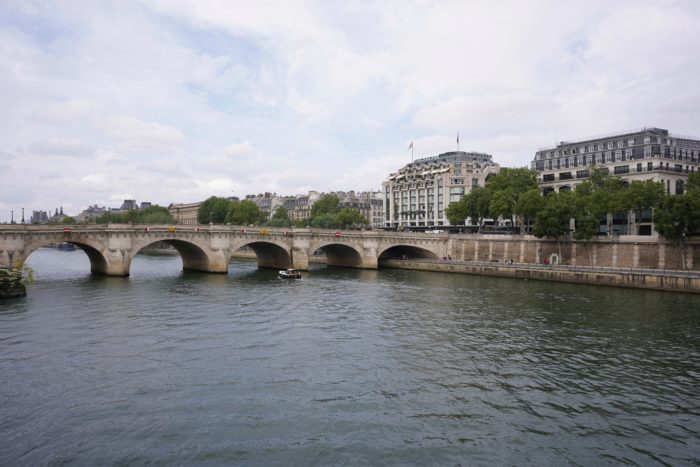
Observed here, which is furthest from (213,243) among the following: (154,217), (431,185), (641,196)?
(154,217)

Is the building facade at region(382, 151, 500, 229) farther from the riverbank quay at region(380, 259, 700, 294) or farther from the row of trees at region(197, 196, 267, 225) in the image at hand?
the riverbank quay at region(380, 259, 700, 294)

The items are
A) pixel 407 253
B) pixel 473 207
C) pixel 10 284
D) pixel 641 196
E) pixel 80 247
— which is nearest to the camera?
pixel 10 284

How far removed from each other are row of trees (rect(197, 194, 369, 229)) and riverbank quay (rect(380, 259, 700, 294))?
5403 cm

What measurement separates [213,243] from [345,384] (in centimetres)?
5234

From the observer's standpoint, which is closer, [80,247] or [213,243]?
[80,247]

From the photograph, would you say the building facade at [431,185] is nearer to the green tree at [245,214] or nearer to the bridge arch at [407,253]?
the bridge arch at [407,253]

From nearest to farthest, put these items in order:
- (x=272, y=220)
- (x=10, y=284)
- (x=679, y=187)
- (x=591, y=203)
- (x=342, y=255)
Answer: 1. (x=10, y=284)
2. (x=591, y=203)
3. (x=679, y=187)
4. (x=342, y=255)
5. (x=272, y=220)

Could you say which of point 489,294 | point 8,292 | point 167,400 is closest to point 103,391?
point 167,400

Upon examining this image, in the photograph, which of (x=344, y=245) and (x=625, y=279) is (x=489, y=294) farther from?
(x=344, y=245)

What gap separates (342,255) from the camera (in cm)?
9450

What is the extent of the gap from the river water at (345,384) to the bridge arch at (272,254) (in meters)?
33.8

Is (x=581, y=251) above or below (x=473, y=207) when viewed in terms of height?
below

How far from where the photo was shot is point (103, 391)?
22812 millimetres

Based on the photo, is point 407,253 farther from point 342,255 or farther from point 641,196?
point 641,196
